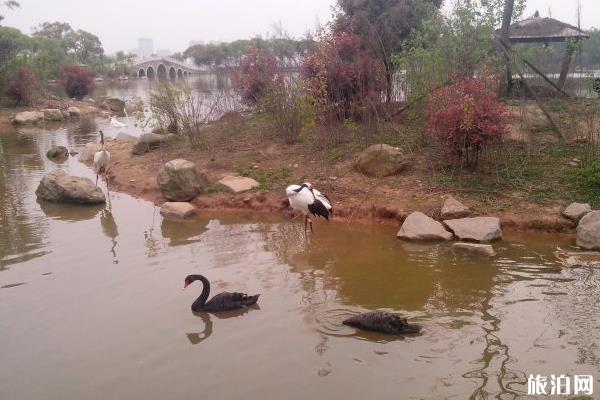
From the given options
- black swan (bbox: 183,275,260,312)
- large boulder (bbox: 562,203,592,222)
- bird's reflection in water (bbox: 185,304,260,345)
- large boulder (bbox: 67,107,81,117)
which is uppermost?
large boulder (bbox: 67,107,81,117)

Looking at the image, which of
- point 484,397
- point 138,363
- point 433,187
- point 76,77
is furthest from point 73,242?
point 76,77

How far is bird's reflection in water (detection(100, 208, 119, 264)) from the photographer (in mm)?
8686

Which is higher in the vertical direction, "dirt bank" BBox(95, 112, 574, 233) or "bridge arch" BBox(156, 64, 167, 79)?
"bridge arch" BBox(156, 64, 167, 79)

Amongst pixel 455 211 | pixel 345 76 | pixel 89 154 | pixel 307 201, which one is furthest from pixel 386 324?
pixel 89 154

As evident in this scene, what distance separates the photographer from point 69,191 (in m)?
11.1

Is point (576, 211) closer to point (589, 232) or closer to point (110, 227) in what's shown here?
point (589, 232)

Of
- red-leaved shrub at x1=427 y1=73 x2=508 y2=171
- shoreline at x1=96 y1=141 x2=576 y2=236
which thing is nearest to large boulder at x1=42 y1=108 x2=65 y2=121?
shoreline at x1=96 y1=141 x2=576 y2=236

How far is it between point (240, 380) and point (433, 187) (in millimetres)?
6056

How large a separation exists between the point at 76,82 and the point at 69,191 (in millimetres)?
30658

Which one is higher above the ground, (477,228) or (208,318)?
(477,228)

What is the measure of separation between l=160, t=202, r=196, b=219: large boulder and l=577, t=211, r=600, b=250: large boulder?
6.69 m

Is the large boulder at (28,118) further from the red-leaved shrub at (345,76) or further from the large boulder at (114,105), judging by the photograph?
the red-leaved shrub at (345,76)

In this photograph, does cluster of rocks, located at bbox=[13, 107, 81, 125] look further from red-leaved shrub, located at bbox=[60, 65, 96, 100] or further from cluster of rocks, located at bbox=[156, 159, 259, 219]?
cluster of rocks, located at bbox=[156, 159, 259, 219]

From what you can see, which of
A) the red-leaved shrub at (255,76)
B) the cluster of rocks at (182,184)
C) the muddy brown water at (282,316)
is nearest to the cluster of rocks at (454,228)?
the muddy brown water at (282,316)
